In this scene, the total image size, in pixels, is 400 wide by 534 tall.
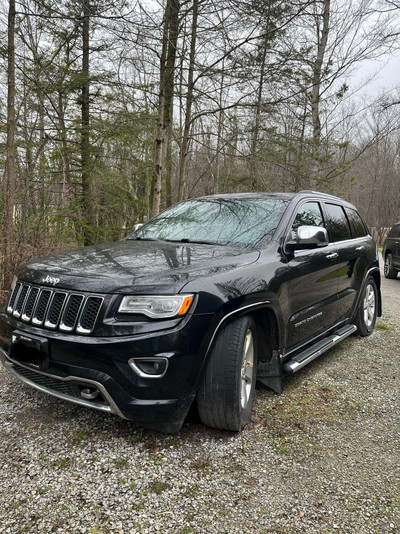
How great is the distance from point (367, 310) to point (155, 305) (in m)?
3.76

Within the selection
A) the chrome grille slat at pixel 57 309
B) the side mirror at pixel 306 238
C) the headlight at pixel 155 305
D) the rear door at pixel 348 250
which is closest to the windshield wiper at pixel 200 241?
the side mirror at pixel 306 238

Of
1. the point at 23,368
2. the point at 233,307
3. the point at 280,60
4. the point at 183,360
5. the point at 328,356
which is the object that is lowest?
the point at 328,356

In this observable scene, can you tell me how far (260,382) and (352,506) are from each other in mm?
1178

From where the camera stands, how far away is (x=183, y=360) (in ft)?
7.25

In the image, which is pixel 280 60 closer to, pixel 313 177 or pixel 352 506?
pixel 313 177

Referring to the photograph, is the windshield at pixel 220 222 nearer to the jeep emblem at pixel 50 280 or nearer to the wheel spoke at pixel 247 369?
the wheel spoke at pixel 247 369

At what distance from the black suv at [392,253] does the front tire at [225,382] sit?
8.74 m

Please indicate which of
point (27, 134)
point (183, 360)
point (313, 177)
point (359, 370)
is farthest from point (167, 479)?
point (313, 177)

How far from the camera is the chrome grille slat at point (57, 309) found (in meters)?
2.26

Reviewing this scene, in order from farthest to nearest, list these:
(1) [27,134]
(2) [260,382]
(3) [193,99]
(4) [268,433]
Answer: (3) [193,99], (1) [27,134], (2) [260,382], (4) [268,433]

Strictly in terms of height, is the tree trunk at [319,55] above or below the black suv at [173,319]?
above

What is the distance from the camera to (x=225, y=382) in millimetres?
2398

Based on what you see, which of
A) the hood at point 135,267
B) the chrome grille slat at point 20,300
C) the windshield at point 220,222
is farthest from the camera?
the windshield at point 220,222

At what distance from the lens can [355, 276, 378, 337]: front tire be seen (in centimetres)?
483
